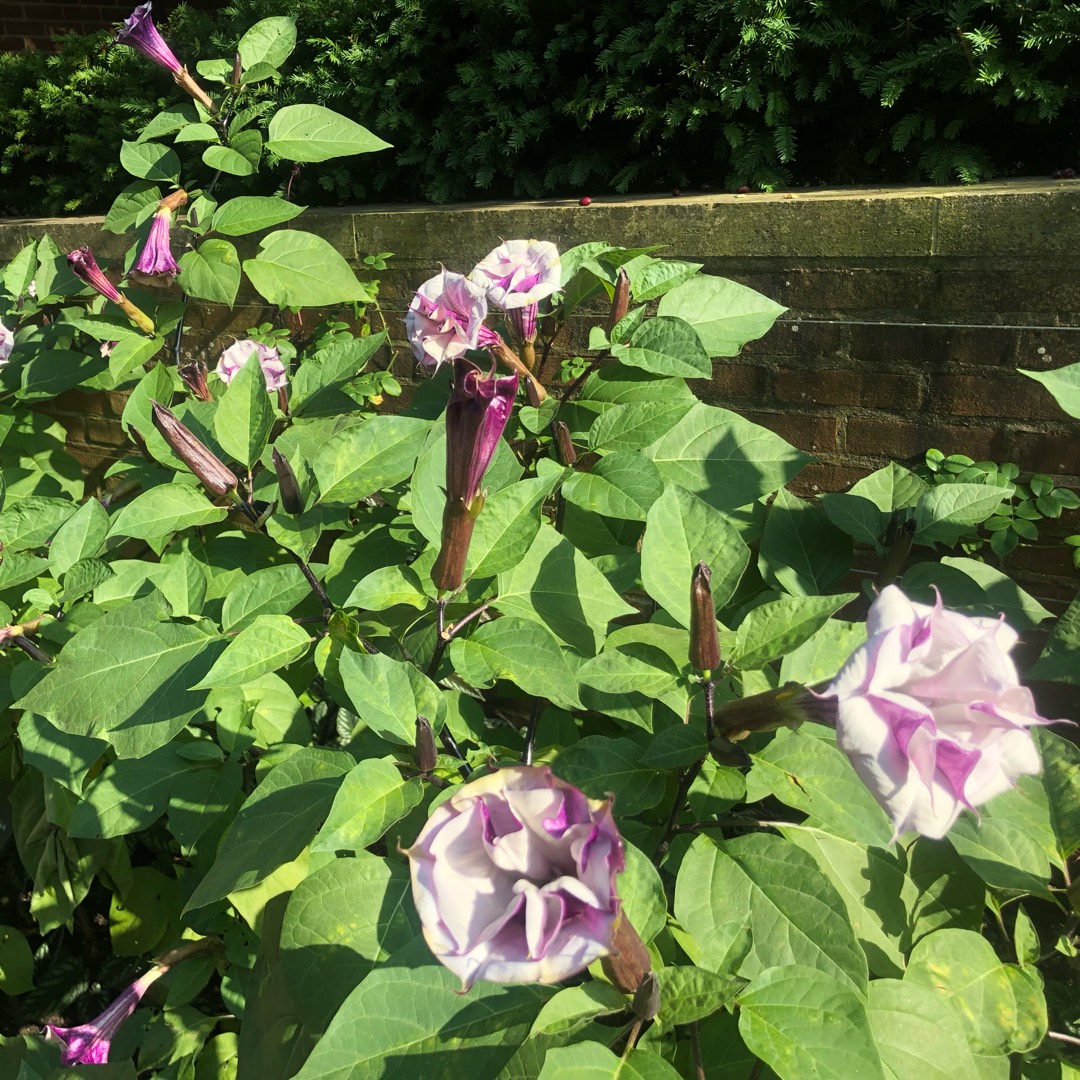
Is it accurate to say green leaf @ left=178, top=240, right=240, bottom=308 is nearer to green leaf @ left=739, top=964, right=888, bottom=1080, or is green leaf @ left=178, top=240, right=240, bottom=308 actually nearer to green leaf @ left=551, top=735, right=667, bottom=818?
green leaf @ left=551, top=735, right=667, bottom=818

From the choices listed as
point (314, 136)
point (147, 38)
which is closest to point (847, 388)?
point (314, 136)

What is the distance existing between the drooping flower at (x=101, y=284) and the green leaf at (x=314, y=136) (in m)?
0.45

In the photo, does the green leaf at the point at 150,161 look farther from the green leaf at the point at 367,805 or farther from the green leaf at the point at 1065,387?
the green leaf at the point at 1065,387

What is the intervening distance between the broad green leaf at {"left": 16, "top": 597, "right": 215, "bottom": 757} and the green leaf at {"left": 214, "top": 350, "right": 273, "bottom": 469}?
251mm

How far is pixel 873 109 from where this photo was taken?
2209mm

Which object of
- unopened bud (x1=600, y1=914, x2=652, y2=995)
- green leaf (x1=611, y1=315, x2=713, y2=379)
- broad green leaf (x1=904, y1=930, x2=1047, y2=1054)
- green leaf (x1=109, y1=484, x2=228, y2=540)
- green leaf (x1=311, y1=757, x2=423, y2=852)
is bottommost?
broad green leaf (x1=904, y1=930, x2=1047, y2=1054)

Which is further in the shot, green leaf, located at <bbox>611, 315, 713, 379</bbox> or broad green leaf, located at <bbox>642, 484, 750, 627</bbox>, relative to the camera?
green leaf, located at <bbox>611, 315, 713, 379</bbox>

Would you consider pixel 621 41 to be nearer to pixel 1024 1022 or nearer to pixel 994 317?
pixel 994 317

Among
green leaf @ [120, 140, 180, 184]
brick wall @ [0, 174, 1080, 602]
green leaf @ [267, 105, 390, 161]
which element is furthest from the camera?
green leaf @ [120, 140, 180, 184]

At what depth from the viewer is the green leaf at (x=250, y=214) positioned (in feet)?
5.61

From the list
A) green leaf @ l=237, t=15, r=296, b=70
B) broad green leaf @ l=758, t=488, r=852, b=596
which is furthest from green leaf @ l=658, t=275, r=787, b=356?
green leaf @ l=237, t=15, r=296, b=70

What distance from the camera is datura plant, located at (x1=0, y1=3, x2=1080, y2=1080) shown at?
1.80 ft

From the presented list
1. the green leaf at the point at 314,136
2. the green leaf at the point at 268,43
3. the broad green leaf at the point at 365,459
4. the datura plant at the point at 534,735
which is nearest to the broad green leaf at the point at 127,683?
the datura plant at the point at 534,735

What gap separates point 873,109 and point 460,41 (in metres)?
1.35
